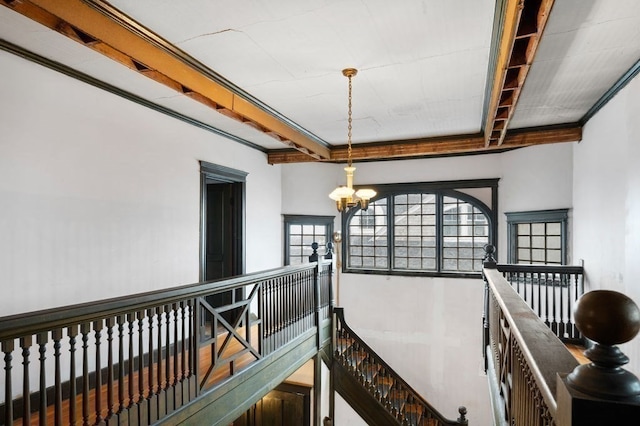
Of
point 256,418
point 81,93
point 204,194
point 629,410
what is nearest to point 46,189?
point 81,93

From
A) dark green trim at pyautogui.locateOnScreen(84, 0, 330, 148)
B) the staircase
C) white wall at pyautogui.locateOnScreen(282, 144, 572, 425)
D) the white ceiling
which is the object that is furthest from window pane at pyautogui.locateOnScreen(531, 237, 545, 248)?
dark green trim at pyautogui.locateOnScreen(84, 0, 330, 148)

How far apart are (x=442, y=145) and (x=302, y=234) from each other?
334 centimetres

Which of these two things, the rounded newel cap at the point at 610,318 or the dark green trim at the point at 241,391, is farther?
the dark green trim at the point at 241,391

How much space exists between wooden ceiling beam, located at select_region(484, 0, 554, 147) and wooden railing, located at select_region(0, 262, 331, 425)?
9.47 ft

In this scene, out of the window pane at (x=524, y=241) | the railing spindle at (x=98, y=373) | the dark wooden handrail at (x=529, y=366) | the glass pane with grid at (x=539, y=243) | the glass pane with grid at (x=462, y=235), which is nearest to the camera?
the dark wooden handrail at (x=529, y=366)

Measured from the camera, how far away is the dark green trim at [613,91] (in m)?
3.45

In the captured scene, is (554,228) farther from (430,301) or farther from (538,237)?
(430,301)

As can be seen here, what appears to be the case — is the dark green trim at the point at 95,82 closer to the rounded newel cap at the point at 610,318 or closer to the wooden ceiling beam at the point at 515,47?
the wooden ceiling beam at the point at 515,47

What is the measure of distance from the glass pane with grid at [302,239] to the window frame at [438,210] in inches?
22.1

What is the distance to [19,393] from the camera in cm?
308

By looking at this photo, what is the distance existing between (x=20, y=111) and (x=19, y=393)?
2313 mm

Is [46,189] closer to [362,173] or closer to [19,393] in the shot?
[19,393]

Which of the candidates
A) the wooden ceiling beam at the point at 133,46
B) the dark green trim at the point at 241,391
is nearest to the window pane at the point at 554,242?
the dark green trim at the point at 241,391

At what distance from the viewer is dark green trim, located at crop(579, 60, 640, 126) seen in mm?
3451
